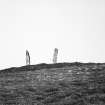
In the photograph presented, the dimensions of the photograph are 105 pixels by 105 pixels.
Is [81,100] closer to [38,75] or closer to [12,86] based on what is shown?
[12,86]

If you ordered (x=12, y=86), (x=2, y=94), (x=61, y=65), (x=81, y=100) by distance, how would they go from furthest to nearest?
(x=61, y=65) → (x=12, y=86) → (x=2, y=94) → (x=81, y=100)

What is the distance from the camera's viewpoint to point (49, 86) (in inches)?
945

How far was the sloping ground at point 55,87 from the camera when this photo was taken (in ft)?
66.3

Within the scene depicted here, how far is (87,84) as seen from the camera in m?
23.4

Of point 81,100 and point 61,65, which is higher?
point 61,65

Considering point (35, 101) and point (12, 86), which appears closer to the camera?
point (35, 101)

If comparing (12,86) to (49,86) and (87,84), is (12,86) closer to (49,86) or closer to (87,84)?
(49,86)

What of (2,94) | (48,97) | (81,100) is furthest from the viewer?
(2,94)

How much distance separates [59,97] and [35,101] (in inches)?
63.6

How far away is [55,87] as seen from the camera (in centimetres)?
2355

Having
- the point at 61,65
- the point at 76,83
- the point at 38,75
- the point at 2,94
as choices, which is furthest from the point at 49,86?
the point at 61,65

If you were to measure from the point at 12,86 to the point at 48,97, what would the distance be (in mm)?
4972

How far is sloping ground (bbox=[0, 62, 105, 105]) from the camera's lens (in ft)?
66.3

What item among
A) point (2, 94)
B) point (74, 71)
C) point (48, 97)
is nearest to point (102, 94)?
point (48, 97)
